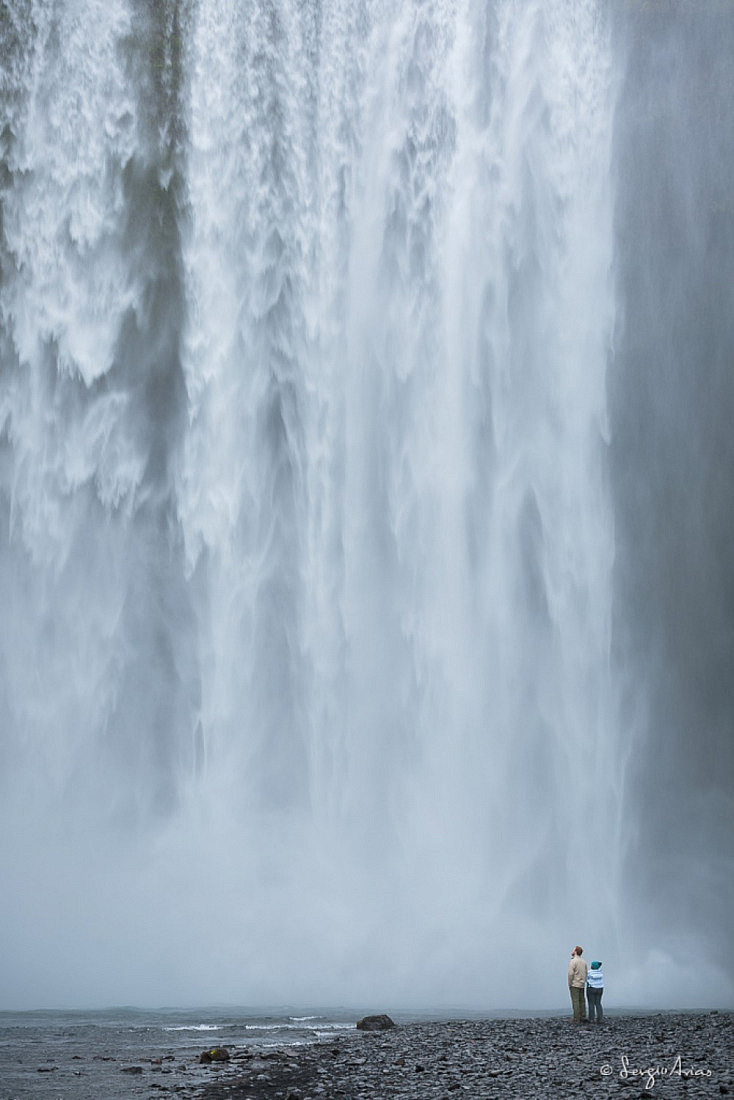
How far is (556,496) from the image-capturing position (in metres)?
21.2

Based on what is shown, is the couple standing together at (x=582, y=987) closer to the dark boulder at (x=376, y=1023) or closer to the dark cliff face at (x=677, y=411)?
the dark boulder at (x=376, y=1023)

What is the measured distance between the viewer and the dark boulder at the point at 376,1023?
473 inches

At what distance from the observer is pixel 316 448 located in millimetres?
21594

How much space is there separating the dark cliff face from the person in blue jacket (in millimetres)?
9092

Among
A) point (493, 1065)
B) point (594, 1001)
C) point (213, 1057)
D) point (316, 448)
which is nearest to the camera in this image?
point (493, 1065)

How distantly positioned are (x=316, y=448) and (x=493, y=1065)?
13.7 m

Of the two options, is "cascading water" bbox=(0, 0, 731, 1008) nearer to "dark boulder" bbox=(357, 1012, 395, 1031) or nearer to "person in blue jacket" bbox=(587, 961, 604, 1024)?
"person in blue jacket" bbox=(587, 961, 604, 1024)

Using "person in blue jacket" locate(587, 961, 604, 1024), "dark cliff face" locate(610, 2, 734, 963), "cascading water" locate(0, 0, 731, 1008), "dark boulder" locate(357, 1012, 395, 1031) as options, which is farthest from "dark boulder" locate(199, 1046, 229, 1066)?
"dark cliff face" locate(610, 2, 734, 963)

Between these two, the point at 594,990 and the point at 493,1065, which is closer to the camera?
the point at 493,1065

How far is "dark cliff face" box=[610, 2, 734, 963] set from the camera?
2206 cm

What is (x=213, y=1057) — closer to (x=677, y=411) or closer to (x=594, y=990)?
(x=594, y=990)

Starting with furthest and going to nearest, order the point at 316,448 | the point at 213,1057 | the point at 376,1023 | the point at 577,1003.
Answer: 1. the point at 316,448
2. the point at 577,1003
3. the point at 376,1023
4. the point at 213,1057

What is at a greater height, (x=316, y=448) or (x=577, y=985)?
(x=316, y=448)

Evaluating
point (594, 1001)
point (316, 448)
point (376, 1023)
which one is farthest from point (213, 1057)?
point (316, 448)
